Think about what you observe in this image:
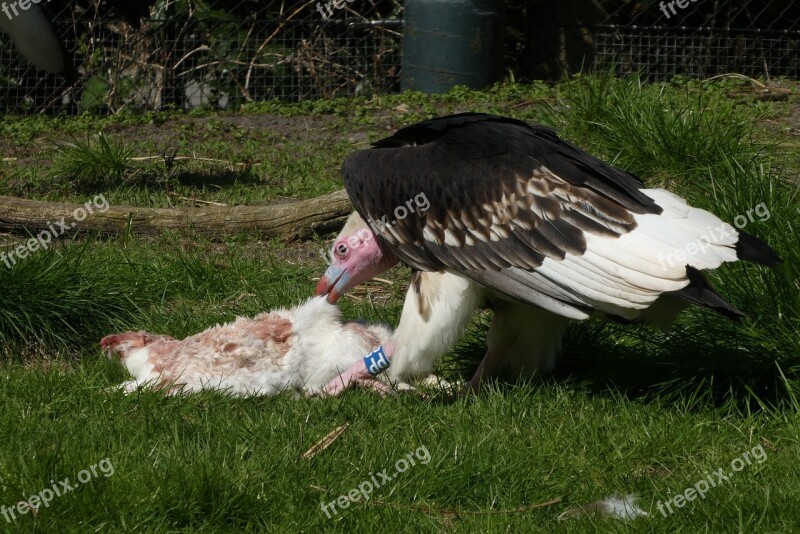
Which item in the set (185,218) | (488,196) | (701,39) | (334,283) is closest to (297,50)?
(701,39)

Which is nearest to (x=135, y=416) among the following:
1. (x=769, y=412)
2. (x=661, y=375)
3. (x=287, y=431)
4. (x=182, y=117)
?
(x=287, y=431)

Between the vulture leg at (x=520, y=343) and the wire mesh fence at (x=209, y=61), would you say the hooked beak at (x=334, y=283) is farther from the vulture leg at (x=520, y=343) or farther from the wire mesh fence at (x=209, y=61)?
the wire mesh fence at (x=209, y=61)

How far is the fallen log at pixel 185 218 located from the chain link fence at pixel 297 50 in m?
3.63

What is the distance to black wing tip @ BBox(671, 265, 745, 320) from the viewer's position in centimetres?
349

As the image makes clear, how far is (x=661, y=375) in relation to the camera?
4223 millimetres

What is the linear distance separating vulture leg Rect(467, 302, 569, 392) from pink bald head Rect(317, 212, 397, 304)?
57 centimetres

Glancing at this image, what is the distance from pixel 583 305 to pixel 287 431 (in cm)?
109

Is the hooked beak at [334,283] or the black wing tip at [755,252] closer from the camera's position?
the black wing tip at [755,252]

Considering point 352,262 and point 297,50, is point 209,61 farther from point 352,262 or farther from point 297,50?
point 352,262

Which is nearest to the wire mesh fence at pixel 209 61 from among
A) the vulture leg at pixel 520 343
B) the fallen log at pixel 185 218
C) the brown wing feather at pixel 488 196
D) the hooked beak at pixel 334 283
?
the fallen log at pixel 185 218

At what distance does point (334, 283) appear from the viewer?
4.59m

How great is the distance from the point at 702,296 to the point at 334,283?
5.38 feet

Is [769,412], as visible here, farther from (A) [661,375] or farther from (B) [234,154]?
(B) [234,154]

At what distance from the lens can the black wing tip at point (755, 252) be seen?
3609 mm
